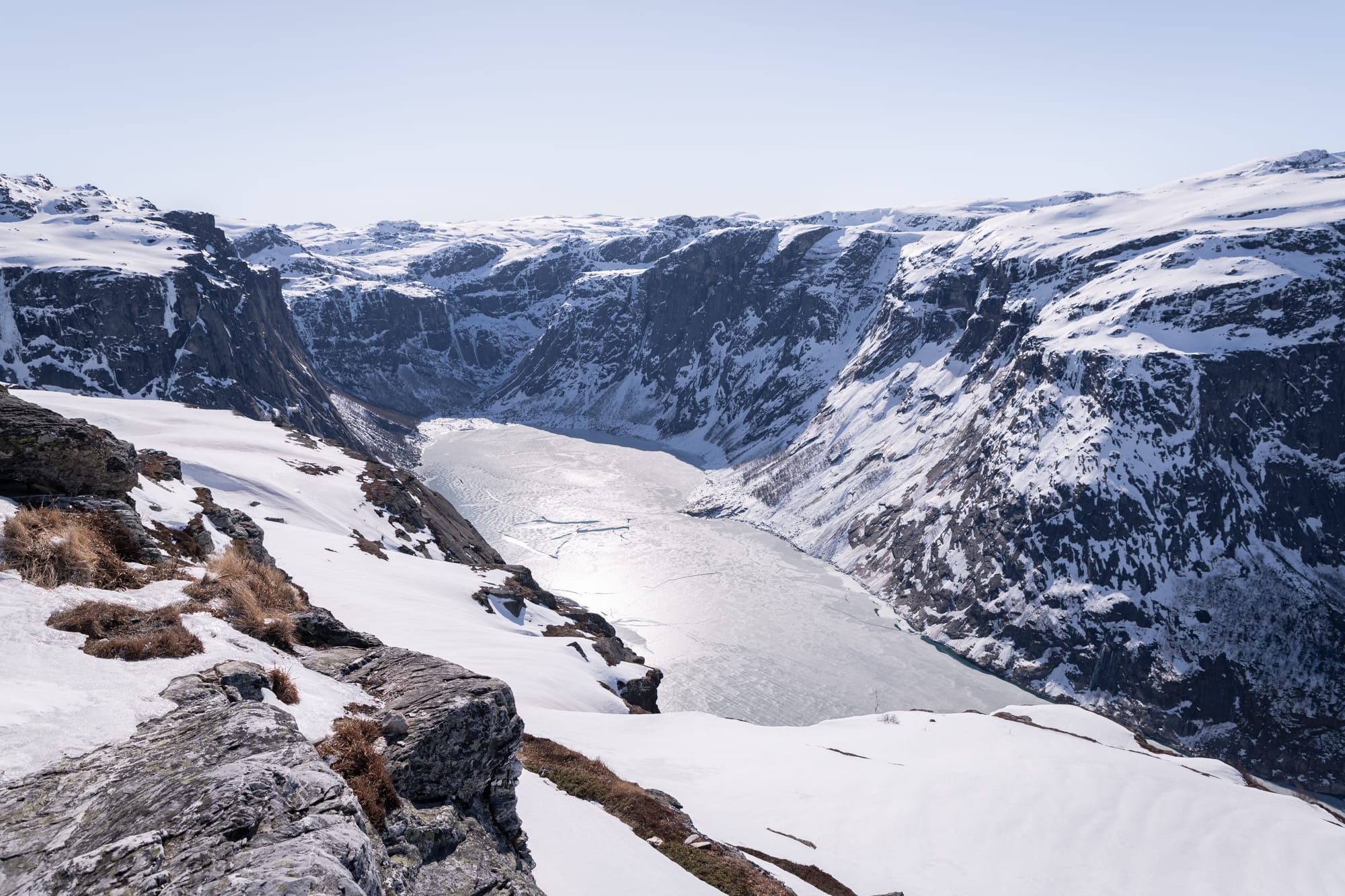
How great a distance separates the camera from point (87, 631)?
10.0 m

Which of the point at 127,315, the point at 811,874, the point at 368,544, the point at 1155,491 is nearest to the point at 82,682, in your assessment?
the point at 811,874

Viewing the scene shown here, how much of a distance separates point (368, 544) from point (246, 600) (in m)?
35.9

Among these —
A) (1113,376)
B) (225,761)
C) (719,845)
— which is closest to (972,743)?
(719,845)

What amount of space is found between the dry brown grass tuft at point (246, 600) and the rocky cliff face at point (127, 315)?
506 ft

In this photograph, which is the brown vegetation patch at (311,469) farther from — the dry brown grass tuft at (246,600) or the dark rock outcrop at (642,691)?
the dry brown grass tuft at (246,600)

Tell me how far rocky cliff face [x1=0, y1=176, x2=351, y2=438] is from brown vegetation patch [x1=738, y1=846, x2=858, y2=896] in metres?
161

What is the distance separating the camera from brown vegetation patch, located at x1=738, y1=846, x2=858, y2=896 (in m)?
19.8

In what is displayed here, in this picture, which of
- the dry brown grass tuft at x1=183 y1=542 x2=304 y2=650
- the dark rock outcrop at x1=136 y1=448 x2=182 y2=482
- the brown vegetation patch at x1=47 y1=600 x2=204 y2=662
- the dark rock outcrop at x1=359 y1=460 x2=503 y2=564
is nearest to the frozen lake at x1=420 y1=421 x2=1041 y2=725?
the dark rock outcrop at x1=359 y1=460 x2=503 y2=564

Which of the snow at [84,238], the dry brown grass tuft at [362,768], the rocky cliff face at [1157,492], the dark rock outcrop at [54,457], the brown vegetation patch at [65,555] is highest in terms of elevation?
the snow at [84,238]

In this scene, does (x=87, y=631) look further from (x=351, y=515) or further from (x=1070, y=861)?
(x=351, y=515)

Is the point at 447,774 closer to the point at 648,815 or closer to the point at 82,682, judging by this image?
the point at 82,682

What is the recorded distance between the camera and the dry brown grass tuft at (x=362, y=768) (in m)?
9.38

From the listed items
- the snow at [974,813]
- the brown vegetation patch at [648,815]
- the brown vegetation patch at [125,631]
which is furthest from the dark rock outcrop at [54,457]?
the snow at [974,813]

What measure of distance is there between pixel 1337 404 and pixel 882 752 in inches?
4233
